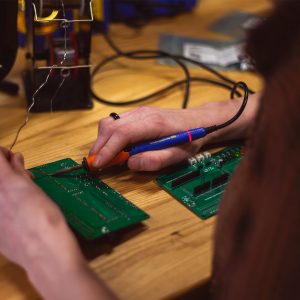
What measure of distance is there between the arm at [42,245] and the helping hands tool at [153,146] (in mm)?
154

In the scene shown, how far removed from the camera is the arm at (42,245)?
1.88 feet

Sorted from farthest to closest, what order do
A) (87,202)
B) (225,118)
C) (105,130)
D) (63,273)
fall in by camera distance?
(225,118), (105,130), (87,202), (63,273)

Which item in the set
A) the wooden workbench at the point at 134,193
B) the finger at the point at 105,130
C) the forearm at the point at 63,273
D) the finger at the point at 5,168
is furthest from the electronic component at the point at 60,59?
the forearm at the point at 63,273

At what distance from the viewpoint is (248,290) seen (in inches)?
20.6

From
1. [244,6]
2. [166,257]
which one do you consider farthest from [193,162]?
[244,6]

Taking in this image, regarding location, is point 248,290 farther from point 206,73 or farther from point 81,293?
point 206,73

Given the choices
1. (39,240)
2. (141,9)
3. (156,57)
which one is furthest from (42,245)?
(141,9)

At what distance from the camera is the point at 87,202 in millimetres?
730

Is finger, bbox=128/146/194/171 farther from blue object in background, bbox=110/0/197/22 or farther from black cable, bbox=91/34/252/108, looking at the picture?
blue object in background, bbox=110/0/197/22

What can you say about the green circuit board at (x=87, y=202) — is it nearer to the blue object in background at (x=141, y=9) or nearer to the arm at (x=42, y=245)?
the arm at (x=42, y=245)

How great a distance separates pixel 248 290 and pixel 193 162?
1.18ft

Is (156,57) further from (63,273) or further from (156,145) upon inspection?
(63,273)

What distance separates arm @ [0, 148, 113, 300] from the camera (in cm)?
57

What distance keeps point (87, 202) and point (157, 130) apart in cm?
19
